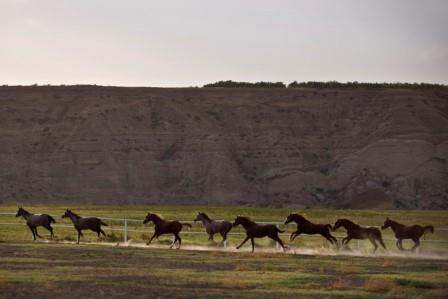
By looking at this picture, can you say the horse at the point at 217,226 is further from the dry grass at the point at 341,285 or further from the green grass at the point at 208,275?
the dry grass at the point at 341,285

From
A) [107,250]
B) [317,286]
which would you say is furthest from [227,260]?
[317,286]

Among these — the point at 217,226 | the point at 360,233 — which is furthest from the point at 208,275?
the point at 217,226

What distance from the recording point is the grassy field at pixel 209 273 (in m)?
23.6

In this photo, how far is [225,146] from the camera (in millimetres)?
101062

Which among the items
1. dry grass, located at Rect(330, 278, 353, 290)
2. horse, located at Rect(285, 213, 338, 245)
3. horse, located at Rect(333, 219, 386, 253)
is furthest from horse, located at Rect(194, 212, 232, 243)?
dry grass, located at Rect(330, 278, 353, 290)

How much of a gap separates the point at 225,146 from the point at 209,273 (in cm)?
7318

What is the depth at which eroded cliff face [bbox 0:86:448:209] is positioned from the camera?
9419 cm

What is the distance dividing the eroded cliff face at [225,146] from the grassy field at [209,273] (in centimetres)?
→ 5138

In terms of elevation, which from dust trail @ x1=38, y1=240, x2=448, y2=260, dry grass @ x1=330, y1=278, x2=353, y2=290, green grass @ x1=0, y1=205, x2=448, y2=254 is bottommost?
dry grass @ x1=330, y1=278, x2=353, y2=290

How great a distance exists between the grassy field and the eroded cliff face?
51377mm

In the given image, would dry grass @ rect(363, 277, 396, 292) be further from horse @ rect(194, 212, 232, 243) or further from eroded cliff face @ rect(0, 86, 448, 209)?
eroded cliff face @ rect(0, 86, 448, 209)

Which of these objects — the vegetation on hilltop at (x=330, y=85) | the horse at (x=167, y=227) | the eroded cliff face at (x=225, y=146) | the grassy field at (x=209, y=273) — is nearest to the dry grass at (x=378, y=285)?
the grassy field at (x=209, y=273)

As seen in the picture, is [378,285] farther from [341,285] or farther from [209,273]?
[209,273]

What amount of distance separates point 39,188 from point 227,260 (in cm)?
6349
